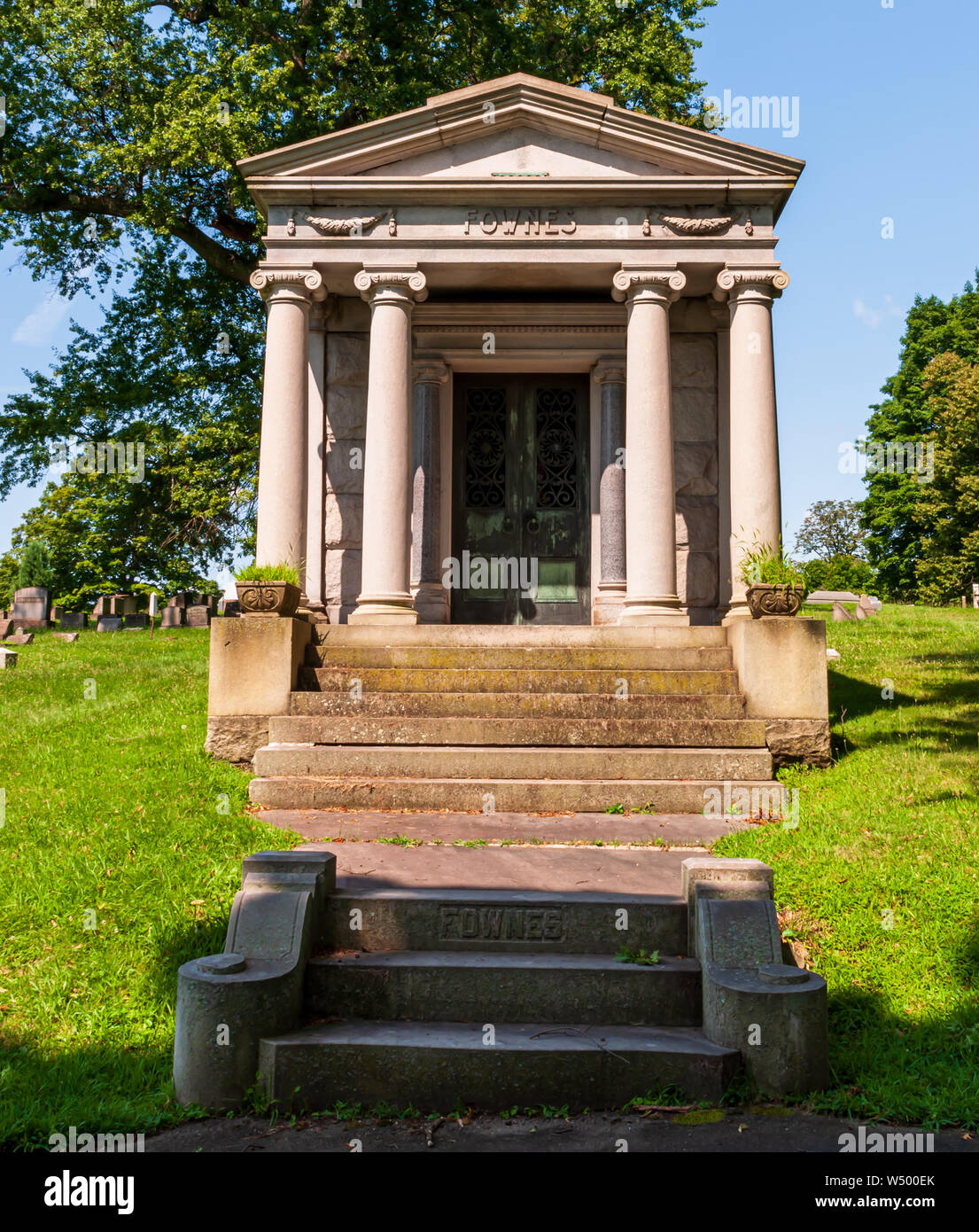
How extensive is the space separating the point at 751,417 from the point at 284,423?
15.5ft

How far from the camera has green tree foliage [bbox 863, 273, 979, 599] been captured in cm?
4112

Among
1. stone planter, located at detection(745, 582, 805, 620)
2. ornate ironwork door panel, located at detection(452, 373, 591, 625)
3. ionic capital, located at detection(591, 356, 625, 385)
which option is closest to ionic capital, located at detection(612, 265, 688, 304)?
ionic capital, located at detection(591, 356, 625, 385)

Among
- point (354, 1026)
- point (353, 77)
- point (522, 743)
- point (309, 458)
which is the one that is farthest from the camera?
point (353, 77)

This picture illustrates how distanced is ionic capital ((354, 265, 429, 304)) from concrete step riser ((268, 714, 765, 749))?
4721 mm

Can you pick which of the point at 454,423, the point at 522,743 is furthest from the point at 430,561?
the point at 522,743

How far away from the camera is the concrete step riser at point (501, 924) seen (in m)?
4.94

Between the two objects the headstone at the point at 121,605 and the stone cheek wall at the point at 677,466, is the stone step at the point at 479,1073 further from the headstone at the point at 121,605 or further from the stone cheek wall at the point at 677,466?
the headstone at the point at 121,605

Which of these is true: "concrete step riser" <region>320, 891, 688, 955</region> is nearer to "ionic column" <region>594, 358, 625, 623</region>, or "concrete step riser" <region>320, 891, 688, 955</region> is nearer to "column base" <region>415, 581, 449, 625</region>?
"column base" <region>415, 581, 449, 625</region>

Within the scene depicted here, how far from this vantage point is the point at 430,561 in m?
12.4

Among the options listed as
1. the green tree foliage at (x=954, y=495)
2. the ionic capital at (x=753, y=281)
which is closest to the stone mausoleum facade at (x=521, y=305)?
the ionic capital at (x=753, y=281)

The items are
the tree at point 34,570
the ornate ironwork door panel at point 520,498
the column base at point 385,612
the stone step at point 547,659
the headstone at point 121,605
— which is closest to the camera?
the stone step at point 547,659

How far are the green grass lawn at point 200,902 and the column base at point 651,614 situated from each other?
77.2 inches
